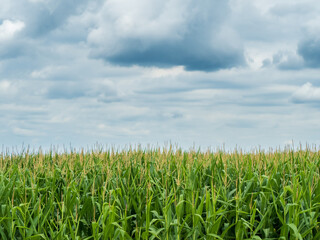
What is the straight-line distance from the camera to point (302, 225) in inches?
215

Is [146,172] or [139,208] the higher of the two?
[146,172]

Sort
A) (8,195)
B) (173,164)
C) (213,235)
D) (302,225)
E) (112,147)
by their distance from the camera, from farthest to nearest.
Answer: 1. (112,147)
2. (173,164)
3. (8,195)
4. (302,225)
5. (213,235)

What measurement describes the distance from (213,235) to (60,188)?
11.1ft

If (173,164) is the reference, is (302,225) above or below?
below

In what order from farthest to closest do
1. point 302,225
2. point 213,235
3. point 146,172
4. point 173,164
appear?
point 173,164 → point 146,172 → point 302,225 → point 213,235

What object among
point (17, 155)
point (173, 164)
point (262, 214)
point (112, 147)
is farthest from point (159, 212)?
point (17, 155)

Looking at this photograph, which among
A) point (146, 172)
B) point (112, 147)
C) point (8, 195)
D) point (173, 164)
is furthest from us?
point (112, 147)

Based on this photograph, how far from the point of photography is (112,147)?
33.8ft

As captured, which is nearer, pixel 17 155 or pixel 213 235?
pixel 213 235

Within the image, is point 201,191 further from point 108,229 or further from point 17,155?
point 17,155

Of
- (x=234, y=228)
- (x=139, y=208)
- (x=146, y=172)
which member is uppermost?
(x=146, y=172)

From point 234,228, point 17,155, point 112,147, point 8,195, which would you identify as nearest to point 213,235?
point 234,228

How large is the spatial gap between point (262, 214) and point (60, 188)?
377cm

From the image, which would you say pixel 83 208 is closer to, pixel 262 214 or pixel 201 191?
pixel 201 191
